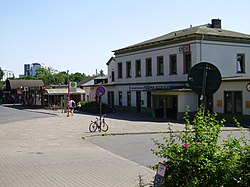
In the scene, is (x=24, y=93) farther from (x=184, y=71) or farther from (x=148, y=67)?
(x=184, y=71)

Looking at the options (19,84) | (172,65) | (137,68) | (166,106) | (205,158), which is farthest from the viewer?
(19,84)

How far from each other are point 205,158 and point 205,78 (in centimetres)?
283

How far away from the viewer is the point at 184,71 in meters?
36.4

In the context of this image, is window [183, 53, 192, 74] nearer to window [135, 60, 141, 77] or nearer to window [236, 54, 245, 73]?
window [236, 54, 245, 73]

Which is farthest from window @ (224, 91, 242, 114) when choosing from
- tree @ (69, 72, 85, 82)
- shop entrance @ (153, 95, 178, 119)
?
tree @ (69, 72, 85, 82)

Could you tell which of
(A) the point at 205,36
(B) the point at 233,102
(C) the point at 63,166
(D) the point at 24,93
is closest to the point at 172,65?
(A) the point at 205,36

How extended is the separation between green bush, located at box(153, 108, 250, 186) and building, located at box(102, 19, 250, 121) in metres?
Answer: 23.7

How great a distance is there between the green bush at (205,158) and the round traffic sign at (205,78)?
1.81 metres

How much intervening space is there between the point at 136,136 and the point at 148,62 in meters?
21.9

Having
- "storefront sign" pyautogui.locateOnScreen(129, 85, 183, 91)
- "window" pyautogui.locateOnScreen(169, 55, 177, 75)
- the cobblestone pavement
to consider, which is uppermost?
"window" pyautogui.locateOnScreen(169, 55, 177, 75)

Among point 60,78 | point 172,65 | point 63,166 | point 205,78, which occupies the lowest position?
point 63,166

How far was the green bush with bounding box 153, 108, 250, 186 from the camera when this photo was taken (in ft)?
16.8

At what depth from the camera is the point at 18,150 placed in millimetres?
16016

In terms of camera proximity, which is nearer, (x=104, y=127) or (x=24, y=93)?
(x=104, y=127)
